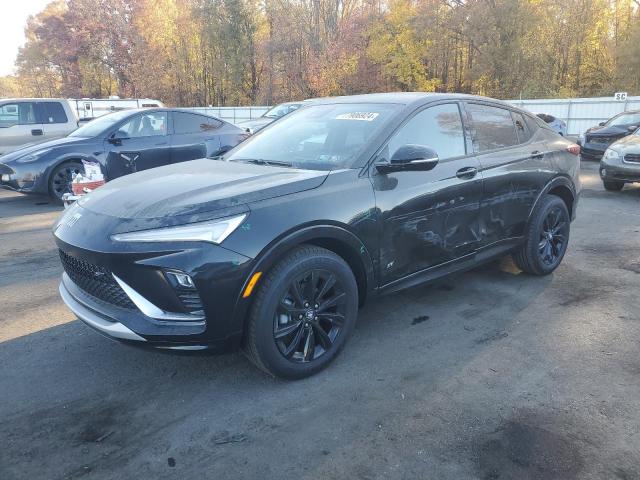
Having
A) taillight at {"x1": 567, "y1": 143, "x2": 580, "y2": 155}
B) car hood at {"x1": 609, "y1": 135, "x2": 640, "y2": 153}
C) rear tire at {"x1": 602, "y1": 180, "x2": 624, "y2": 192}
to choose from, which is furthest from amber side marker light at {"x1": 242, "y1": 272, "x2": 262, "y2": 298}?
rear tire at {"x1": 602, "y1": 180, "x2": 624, "y2": 192}

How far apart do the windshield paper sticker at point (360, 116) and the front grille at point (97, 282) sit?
207 cm

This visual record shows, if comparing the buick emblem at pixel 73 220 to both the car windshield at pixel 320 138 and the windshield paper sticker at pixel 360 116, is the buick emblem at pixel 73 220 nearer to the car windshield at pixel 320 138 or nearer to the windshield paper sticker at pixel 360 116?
the car windshield at pixel 320 138

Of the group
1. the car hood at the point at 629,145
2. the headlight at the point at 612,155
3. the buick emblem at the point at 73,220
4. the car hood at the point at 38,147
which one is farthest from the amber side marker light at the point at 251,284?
Answer: the headlight at the point at 612,155

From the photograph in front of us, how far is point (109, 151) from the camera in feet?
28.2

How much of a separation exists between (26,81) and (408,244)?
63090 millimetres

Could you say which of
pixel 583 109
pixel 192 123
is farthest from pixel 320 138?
pixel 583 109

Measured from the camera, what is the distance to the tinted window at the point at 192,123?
30.0 ft

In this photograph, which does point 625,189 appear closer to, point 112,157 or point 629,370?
point 629,370

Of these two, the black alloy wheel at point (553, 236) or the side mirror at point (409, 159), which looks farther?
the black alloy wheel at point (553, 236)

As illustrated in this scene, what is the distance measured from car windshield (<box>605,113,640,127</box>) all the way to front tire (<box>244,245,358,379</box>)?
14035 mm

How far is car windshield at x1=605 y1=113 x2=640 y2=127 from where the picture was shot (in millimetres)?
14180

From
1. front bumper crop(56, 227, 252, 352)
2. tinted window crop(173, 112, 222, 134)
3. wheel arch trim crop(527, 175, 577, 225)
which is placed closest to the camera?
front bumper crop(56, 227, 252, 352)

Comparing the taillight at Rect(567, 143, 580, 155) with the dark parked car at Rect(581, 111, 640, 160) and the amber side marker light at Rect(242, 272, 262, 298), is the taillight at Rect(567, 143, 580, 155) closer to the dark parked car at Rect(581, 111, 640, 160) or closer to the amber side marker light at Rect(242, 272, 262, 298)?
the amber side marker light at Rect(242, 272, 262, 298)

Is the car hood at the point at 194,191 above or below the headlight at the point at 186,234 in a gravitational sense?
above
